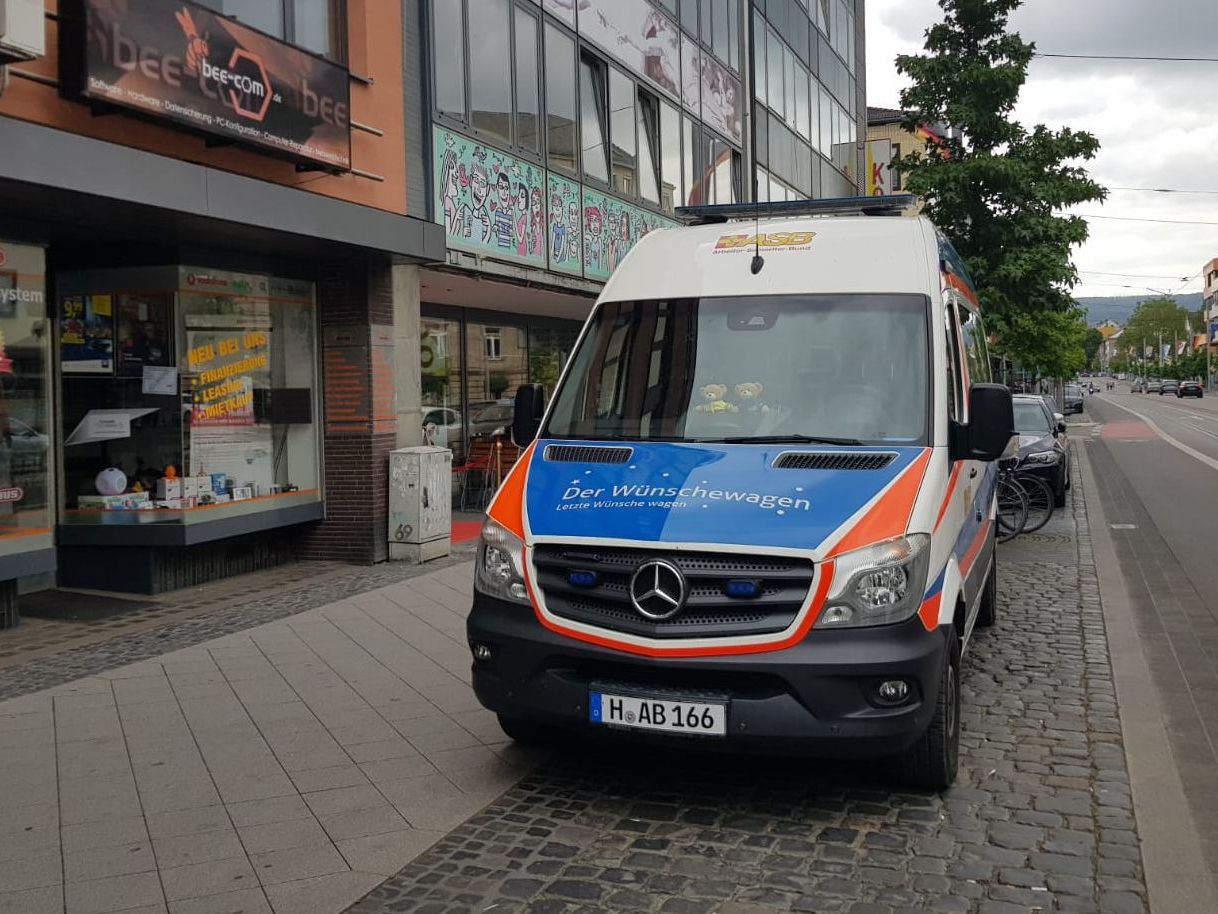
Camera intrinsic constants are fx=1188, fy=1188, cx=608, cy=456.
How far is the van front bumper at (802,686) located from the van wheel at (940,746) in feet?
1.01

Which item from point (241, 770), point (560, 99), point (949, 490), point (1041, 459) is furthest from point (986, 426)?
point (1041, 459)

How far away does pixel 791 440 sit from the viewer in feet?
17.0

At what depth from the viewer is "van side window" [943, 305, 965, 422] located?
5.48m

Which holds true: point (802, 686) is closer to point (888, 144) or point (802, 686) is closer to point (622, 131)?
point (622, 131)

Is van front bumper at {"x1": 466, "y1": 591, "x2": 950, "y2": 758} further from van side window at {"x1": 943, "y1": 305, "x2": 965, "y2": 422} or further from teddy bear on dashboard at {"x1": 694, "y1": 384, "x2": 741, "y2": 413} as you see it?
teddy bear on dashboard at {"x1": 694, "y1": 384, "x2": 741, "y2": 413}

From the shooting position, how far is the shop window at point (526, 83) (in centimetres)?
1360

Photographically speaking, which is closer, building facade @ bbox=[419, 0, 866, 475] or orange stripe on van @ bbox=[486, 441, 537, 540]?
orange stripe on van @ bbox=[486, 441, 537, 540]

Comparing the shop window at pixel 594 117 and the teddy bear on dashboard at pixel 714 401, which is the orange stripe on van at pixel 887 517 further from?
the shop window at pixel 594 117

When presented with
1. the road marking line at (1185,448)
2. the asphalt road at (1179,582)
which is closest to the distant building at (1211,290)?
the road marking line at (1185,448)

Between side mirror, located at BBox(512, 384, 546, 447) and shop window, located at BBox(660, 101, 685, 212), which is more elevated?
shop window, located at BBox(660, 101, 685, 212)

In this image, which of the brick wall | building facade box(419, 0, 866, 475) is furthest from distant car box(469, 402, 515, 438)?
the brick wall

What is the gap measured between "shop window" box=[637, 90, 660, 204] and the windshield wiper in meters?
12.6

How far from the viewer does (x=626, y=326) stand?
601cm

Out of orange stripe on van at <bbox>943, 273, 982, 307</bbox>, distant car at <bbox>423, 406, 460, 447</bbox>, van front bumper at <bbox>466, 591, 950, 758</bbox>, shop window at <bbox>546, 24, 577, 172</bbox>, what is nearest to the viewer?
van front bumper at <bbox>466, 591, 950, 758</bbox>
